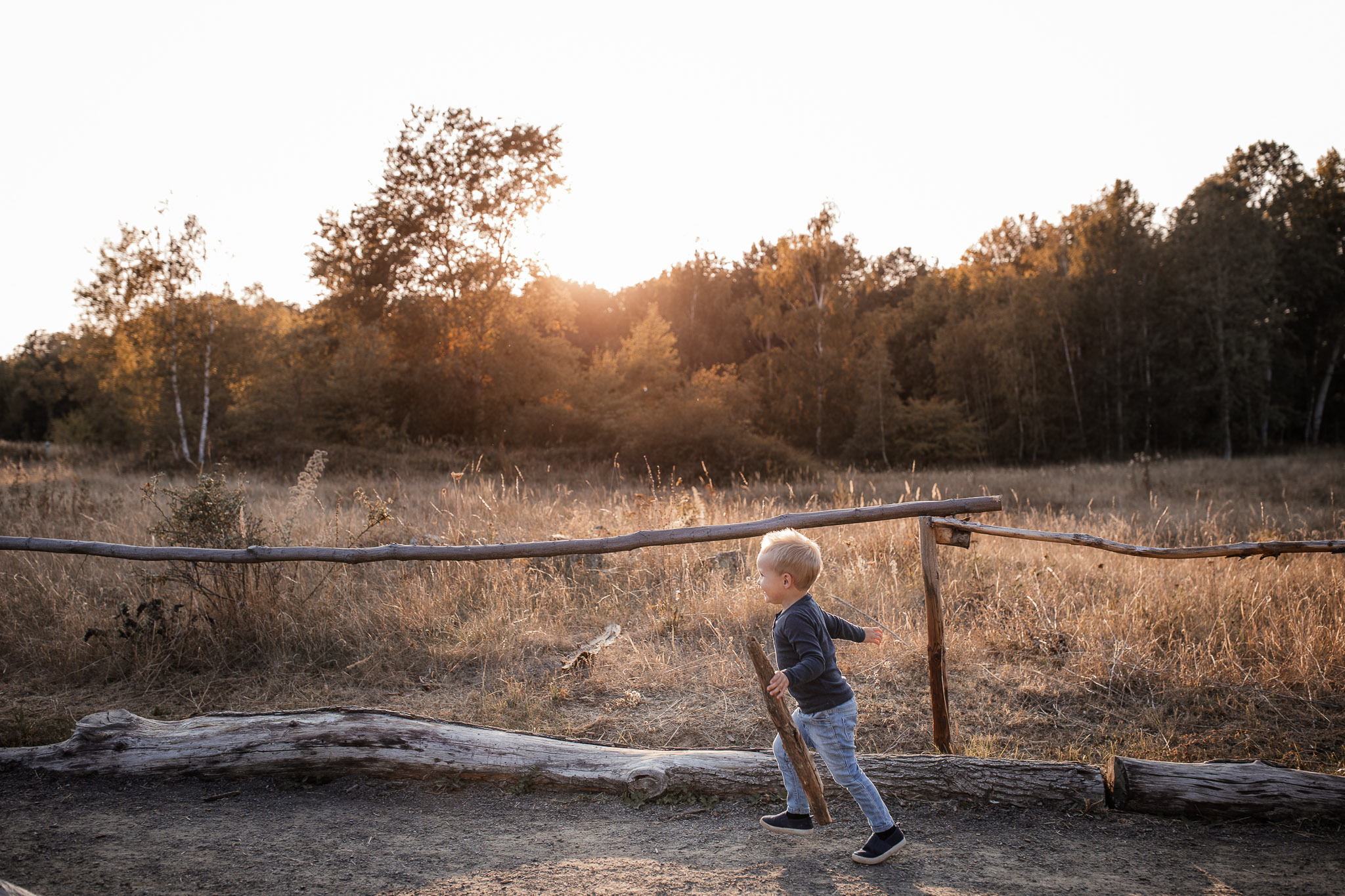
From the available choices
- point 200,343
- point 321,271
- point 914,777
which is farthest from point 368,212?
point 914,777

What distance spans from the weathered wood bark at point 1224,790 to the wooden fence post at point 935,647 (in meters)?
0.83

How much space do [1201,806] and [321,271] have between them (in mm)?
27170

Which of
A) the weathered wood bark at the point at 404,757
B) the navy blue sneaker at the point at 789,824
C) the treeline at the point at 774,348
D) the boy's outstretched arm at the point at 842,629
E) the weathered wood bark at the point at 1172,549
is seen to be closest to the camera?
the boy's outstretched arm at the point at 842,629

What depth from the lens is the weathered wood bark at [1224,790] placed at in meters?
3.24

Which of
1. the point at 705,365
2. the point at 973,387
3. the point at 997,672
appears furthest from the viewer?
the point at 705,365

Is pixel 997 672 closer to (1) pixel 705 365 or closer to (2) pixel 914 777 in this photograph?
(2) pixel 914 777

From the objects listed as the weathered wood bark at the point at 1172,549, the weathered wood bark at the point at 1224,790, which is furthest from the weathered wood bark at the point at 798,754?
the weathered wood bark at the point at 1172,549

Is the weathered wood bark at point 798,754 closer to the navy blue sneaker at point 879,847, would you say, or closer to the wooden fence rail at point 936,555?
the navy blue sneaker at point 879,847

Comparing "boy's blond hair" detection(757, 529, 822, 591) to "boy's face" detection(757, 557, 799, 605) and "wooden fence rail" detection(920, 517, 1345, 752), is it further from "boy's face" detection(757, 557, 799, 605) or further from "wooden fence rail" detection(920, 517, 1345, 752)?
"wooden fence rail" detection(920, 517, 1345, 752)

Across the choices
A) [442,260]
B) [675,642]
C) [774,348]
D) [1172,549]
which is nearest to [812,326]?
[774,348]

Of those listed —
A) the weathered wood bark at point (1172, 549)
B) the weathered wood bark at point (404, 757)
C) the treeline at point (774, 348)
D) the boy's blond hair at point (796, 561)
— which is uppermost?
the treeline at point (774, 348)

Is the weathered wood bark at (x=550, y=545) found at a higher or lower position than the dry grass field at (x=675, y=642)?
higher

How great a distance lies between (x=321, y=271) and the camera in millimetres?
25047

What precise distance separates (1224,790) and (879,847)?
1688 millimetres
